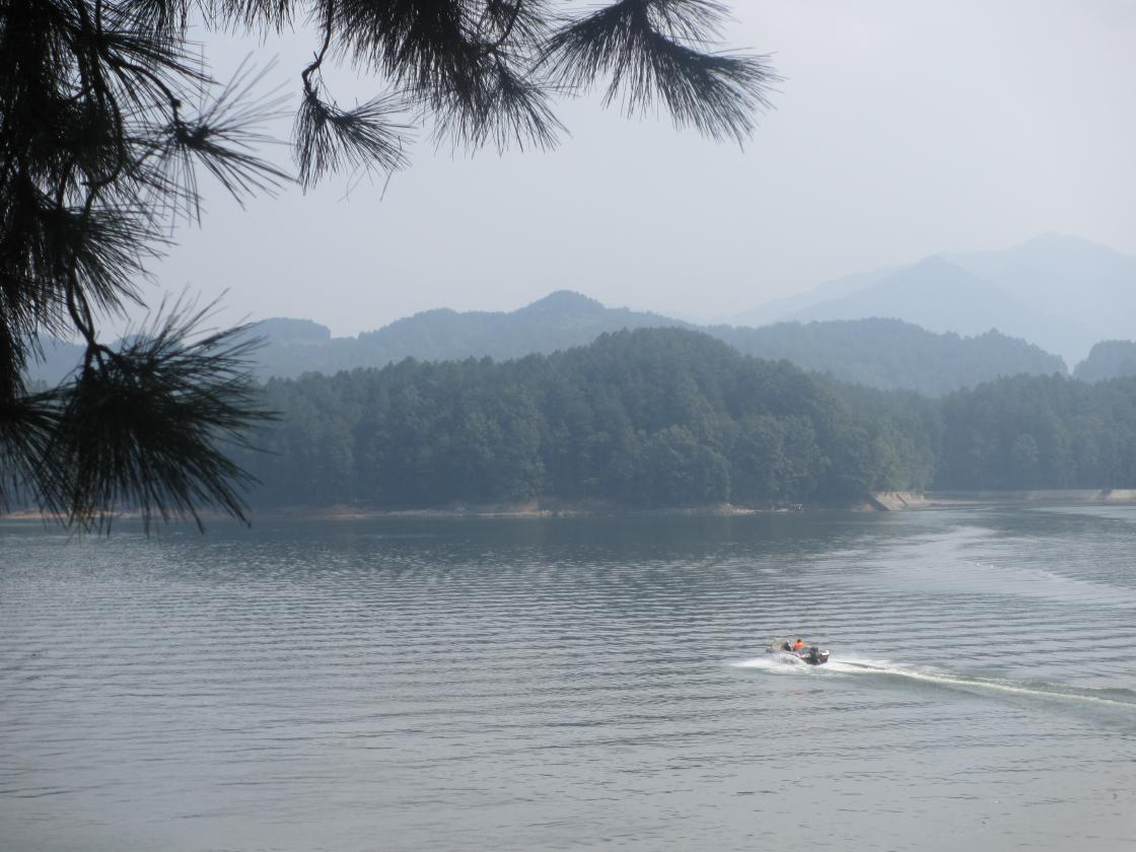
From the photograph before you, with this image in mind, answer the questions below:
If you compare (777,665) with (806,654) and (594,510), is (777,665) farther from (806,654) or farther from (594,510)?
(594,510)

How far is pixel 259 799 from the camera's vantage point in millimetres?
18969

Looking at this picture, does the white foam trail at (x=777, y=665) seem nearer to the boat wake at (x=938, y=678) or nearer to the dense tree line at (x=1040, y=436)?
the boat wake at (x=938, y=678)

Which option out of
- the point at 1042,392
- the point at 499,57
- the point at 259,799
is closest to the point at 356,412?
the point at 1042,392

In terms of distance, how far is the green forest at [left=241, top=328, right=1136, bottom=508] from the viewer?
12100cm

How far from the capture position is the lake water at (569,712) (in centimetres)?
1773

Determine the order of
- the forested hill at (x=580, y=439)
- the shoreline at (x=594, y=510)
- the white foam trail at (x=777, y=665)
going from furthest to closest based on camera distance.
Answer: the forested hill at (x=580, y=439)
the shoreline at (x=594, y=510)
the white foam trail at (x=777, y=665)

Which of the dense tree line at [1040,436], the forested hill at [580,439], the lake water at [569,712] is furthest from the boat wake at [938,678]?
the dense tree line at [1040,436]

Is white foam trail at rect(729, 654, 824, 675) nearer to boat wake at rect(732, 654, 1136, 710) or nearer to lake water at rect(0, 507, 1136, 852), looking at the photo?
boat wake at rect(732, 654, 1136, 710)

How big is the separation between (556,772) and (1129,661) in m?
16.9

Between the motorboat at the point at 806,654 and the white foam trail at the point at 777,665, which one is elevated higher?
the motorboat at the point at 806,654

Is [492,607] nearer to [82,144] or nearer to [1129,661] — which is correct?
[1129,661]

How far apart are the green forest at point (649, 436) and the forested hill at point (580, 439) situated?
17 cm

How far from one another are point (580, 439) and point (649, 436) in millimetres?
7229

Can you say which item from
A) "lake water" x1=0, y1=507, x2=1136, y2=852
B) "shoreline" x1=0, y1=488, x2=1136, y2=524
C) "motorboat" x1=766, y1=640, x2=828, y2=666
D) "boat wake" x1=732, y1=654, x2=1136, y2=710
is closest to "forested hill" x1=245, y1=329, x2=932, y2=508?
"shoreline" x1=0, y1=488, x2=1136, y2=524
